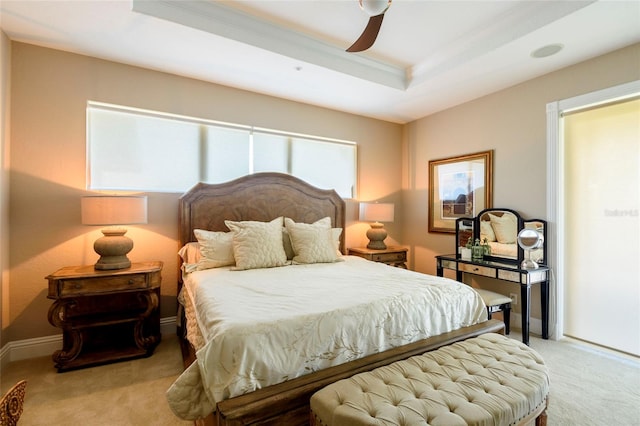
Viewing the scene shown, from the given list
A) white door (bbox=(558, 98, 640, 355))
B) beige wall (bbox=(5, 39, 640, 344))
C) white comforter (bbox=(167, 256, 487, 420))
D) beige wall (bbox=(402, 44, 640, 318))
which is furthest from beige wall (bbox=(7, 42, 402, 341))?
white door (bbox=(558, 98, 640, 355))

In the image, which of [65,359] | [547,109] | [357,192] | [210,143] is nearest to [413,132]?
[357,192]

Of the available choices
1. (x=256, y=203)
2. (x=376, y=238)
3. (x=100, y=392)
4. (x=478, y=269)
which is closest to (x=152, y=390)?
(x=100, y=392)

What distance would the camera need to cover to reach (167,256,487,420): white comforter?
4.44ft

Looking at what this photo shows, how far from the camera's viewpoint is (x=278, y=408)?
1350 millimetres

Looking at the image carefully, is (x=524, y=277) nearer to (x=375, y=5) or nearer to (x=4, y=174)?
(x=375, y=5)

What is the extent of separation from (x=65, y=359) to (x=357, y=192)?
11.8 ft

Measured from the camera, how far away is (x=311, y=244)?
10.2 ft

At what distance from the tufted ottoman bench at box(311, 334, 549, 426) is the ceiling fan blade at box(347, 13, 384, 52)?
6.73 feet

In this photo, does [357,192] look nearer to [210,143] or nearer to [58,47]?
[210,143]

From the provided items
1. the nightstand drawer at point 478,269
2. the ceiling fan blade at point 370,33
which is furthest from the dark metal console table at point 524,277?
the ceiling fan blade at point 370,33

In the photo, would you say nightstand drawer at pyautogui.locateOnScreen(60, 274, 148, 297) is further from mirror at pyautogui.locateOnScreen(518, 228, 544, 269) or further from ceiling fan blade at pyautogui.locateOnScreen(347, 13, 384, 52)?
mirror at pyautogui.locateOnScreen(518, 228, 544, 269)

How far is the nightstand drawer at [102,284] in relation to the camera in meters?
2.36

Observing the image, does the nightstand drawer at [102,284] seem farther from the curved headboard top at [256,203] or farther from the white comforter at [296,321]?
the curved headboard top at [256,203]

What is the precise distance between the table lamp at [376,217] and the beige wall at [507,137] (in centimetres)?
81
